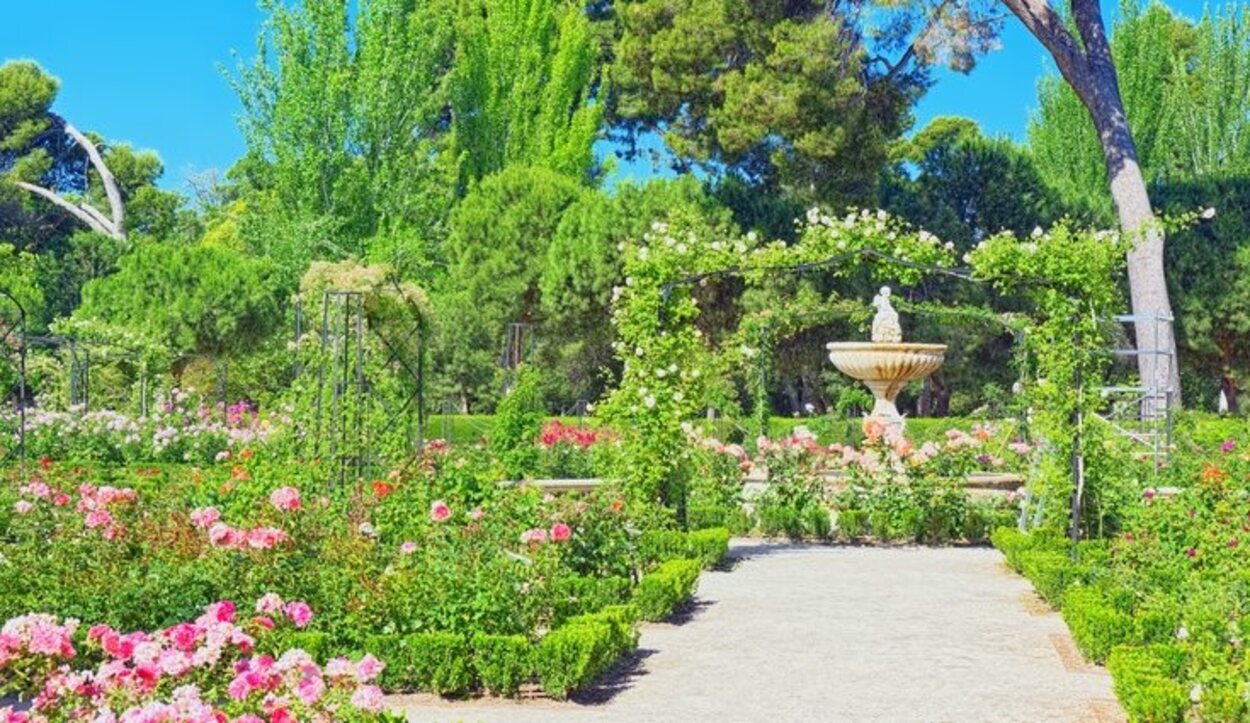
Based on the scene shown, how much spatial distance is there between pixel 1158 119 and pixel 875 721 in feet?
73.6

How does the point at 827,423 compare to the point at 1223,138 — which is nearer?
the point at 827,423

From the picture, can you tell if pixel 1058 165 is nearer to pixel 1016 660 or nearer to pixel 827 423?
pixel 827 423

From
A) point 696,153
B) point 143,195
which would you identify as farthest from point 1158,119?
point 143,195

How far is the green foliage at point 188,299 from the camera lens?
21.9 metres

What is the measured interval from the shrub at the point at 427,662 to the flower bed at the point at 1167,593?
2336 millimetres

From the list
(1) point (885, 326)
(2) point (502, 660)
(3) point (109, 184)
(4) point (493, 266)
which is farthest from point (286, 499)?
(3) point (109, 184)

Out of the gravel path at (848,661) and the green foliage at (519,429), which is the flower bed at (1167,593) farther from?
the green foliage at (519,429)

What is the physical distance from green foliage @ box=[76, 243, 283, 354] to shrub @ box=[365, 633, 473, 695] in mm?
16580

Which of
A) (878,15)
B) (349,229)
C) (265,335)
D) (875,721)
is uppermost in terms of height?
(878,15)

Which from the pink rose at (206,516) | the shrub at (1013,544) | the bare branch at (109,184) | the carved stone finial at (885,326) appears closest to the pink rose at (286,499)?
the pink rose at (206,516)

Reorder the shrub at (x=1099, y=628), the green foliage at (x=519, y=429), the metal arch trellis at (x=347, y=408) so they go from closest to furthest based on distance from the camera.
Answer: the shrub at (x=1099, y=628)
the metal arch trellis at (x=347, y=408)
the green foliage at (x=519, y=429)

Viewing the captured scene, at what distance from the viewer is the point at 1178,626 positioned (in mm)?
6480

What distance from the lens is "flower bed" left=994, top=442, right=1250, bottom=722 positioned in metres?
5.09

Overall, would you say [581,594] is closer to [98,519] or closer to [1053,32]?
[98,519]
